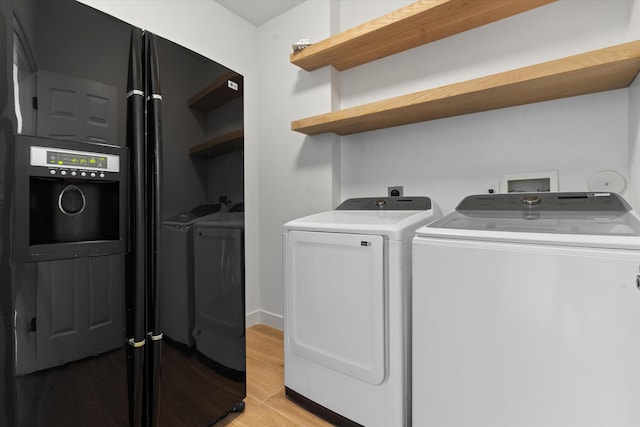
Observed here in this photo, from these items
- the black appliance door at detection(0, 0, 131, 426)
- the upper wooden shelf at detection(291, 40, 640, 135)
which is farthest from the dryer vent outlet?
the black appliance door at detection(0, 0, 131, 426)

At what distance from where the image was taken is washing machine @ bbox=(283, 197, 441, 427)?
1291mm

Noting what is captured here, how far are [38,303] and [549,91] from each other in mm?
2253

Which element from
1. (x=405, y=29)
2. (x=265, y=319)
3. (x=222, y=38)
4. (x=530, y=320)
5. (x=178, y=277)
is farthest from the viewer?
(x=265, y=319)

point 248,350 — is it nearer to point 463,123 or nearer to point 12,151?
point 12,151

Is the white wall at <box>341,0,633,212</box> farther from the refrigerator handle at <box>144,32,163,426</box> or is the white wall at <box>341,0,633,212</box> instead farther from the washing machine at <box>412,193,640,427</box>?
the refrigerator handle at <box>144,32,163,426</box>

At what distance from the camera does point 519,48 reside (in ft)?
5.65

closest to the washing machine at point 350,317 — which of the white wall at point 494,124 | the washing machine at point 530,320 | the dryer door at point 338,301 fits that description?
the dryer door at point 338,301

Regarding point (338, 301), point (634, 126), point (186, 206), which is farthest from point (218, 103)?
point (634, 126)

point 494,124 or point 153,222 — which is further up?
point 494,124

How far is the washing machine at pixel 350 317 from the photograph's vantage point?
1.29 metres

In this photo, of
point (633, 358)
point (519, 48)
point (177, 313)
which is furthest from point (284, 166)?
point (633, 358)

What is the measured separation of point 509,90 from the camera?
58.7 inches

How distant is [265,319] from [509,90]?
245cm

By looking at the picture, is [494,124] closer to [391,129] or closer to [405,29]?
[391,129]
